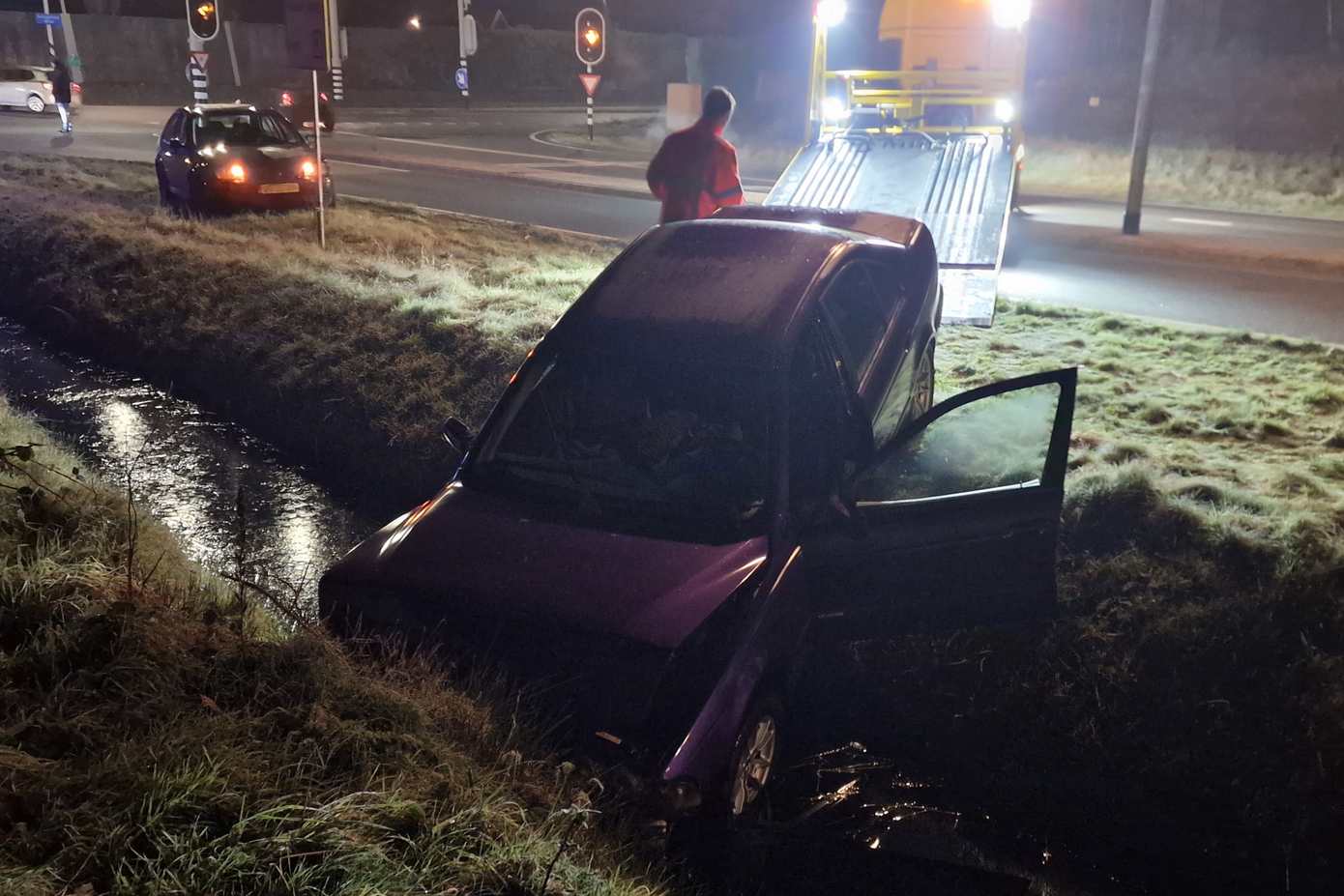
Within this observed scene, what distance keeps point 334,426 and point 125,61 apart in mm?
52032

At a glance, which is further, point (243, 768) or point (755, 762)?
point (755, 762)

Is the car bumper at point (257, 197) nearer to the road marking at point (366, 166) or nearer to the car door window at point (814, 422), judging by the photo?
the road marking at point (366, 166)

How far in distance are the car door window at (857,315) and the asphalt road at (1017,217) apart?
5.64m

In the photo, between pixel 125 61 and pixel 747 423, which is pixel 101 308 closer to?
pixel 747 423

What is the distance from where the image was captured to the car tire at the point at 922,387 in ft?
19.3

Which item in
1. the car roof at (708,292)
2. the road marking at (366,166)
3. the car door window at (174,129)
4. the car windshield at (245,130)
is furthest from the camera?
the road marking at (366,166)

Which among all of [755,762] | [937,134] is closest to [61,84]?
[937,134]

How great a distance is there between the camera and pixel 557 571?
3713 mm

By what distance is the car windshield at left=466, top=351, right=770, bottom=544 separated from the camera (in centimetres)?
396

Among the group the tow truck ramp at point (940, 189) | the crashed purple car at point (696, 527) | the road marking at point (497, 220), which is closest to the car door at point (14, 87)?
the road marking at point (497, 220)

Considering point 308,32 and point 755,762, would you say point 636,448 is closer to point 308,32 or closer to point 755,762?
point 755,762

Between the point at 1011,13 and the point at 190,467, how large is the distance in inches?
471

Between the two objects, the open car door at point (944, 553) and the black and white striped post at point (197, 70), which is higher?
the black and white striped post at point (197, 70)

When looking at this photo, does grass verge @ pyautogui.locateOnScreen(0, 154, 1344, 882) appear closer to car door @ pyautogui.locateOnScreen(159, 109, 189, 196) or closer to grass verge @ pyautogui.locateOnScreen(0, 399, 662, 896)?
grass verge @ pyautogui.locateOnScreen(0, 399, 662, 896)
